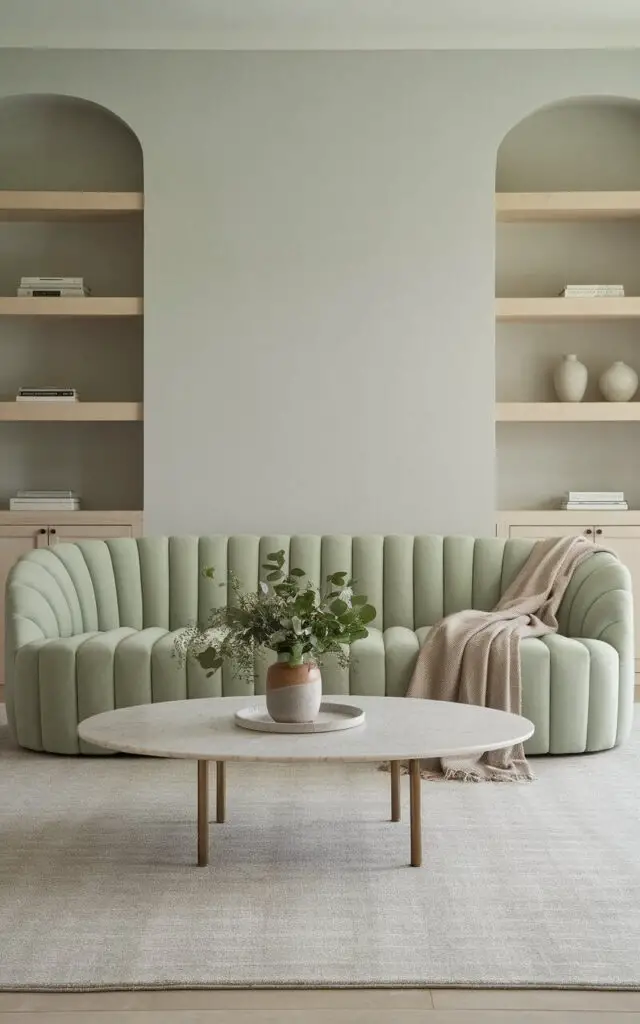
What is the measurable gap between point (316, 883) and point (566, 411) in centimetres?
368

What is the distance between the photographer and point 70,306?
6.00 metres

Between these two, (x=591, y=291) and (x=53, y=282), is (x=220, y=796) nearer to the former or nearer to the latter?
(x=53, y=282)

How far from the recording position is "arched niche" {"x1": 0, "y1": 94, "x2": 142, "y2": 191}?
6320mm

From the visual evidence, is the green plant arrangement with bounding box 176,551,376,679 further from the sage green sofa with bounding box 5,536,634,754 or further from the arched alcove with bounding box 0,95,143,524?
the arched alcove with bounding box 0,95,143,524

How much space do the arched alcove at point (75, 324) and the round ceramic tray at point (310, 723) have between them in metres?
3.13

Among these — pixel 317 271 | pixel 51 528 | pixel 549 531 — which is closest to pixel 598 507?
pixel 549 531

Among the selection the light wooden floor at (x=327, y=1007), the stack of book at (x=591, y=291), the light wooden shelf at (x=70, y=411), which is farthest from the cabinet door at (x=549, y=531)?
the light wooden floor at (x=327, y=1007)

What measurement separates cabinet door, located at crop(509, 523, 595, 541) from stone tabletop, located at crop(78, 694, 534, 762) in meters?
2.53

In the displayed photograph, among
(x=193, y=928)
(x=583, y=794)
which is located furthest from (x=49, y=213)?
(x=193, y=928)

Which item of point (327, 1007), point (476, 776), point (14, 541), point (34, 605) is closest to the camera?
point (327, 1007)

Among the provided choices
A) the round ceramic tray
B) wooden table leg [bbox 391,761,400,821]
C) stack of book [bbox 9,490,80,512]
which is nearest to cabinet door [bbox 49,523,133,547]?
stack of book [bbox 9,490,80,512]

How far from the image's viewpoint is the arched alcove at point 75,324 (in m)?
6.34

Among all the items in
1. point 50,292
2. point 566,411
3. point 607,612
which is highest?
point 50,292

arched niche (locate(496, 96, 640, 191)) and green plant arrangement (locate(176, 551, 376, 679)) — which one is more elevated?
arched niche (locate(496, 96, 640, 191))
